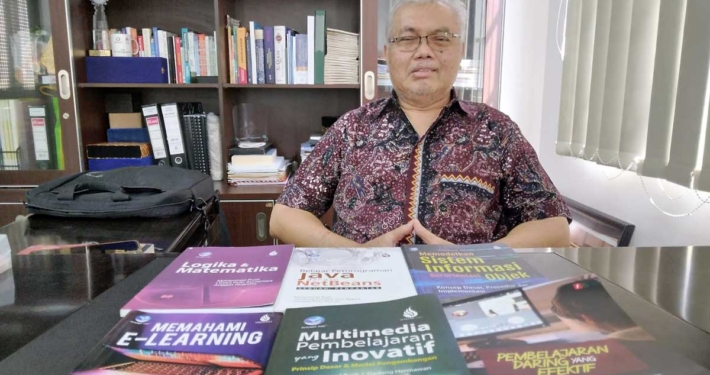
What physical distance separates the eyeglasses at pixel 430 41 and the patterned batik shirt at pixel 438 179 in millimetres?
150

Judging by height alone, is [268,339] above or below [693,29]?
below

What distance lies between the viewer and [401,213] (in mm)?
1184

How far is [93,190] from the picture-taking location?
→ 133 centimetres

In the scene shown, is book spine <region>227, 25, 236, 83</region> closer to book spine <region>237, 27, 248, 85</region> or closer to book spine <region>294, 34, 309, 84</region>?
book spine <region>237, 27, 248, 85</region>

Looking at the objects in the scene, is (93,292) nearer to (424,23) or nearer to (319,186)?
(319,186)

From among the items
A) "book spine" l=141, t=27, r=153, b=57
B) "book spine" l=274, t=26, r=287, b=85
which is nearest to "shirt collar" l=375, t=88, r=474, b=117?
"book spine" l=274, t=26, r=287, b=85

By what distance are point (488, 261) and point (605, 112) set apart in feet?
3.75

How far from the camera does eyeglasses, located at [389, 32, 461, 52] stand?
1.26 meters

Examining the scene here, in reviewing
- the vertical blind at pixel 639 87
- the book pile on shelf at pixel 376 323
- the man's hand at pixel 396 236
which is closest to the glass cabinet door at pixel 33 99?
the man's hand at pixel 396 236

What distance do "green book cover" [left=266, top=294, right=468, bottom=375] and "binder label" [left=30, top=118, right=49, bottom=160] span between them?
2.06 metres

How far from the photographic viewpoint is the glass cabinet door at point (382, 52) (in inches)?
76.2

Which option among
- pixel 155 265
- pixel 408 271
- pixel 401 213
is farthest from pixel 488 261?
pixel 401 213

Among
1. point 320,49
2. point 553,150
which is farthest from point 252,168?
point 553,150

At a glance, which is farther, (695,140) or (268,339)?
(695,140)
